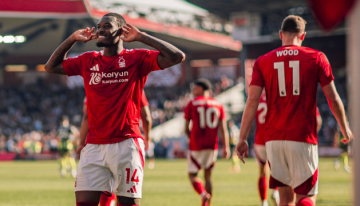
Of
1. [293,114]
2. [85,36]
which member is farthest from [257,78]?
[85,36]

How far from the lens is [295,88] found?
5.18 m

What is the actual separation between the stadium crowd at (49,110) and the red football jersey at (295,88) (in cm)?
3161

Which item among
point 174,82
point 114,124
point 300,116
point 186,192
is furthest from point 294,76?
point 174,82

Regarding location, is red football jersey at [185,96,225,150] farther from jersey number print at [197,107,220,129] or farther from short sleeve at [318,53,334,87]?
short sleeve at [318,53,334,87]

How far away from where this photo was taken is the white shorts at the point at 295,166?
5.04 meters

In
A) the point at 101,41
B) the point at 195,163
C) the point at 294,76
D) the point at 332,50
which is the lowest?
the point at 195,163

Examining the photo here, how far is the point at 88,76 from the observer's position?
509 centimetres

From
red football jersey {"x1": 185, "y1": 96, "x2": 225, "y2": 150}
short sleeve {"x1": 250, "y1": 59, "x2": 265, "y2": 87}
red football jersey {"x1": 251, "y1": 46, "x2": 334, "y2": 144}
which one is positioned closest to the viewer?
red football jersey {"x1": 251, "y1": 46, "x2": 334, "y2": 144}

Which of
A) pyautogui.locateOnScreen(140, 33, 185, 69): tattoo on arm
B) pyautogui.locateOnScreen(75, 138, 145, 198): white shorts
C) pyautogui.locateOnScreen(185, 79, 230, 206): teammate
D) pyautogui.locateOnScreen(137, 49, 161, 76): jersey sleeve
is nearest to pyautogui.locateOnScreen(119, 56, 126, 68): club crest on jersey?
pyautogui.locateOnScreen(137, 49, 161, 76): jersey sleeve

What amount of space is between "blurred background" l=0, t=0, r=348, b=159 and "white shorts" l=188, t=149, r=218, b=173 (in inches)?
930

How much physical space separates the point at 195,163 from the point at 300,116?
528 cm

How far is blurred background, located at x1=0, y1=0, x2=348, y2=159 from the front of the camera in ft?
126

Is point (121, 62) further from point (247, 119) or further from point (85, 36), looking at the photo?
point (247, 119)

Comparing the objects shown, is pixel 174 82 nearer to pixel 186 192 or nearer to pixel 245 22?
pixel 245 22
